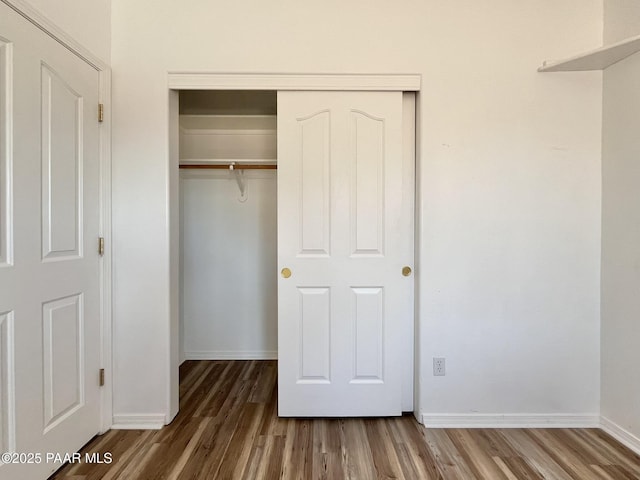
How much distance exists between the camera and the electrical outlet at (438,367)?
76.2 inches

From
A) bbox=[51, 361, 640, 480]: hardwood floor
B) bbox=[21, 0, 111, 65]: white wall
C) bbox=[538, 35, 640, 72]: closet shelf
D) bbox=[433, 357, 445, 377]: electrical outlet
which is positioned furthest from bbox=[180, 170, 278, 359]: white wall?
bbox=[538, 35, 640, 72]: closet shelf

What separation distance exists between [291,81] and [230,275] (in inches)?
71.0

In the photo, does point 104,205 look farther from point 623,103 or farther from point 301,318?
point 623,103

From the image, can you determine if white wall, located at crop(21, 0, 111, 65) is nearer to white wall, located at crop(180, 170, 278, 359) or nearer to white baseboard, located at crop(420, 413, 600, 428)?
white wall, located at crop(180, 170, 278, 359)

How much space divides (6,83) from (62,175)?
1.38ft

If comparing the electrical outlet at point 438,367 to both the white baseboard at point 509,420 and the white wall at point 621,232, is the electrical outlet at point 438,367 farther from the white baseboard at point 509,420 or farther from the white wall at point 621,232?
the white wall at point 621,232

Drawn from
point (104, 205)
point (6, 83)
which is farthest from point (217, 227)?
point (6, 83)

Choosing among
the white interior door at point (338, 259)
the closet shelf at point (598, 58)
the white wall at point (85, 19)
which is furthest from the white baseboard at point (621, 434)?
the white wall at point (85, 19)

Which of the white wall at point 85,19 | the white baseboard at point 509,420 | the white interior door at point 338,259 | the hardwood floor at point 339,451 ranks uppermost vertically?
the white wall at point 85,19

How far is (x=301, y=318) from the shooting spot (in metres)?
1.98

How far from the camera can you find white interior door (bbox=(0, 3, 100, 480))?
4.34 ft

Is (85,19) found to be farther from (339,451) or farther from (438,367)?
(438,367)

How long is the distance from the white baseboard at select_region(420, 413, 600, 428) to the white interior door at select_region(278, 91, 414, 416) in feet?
0.81

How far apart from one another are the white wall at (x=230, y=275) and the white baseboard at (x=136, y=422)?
3.70 feet
